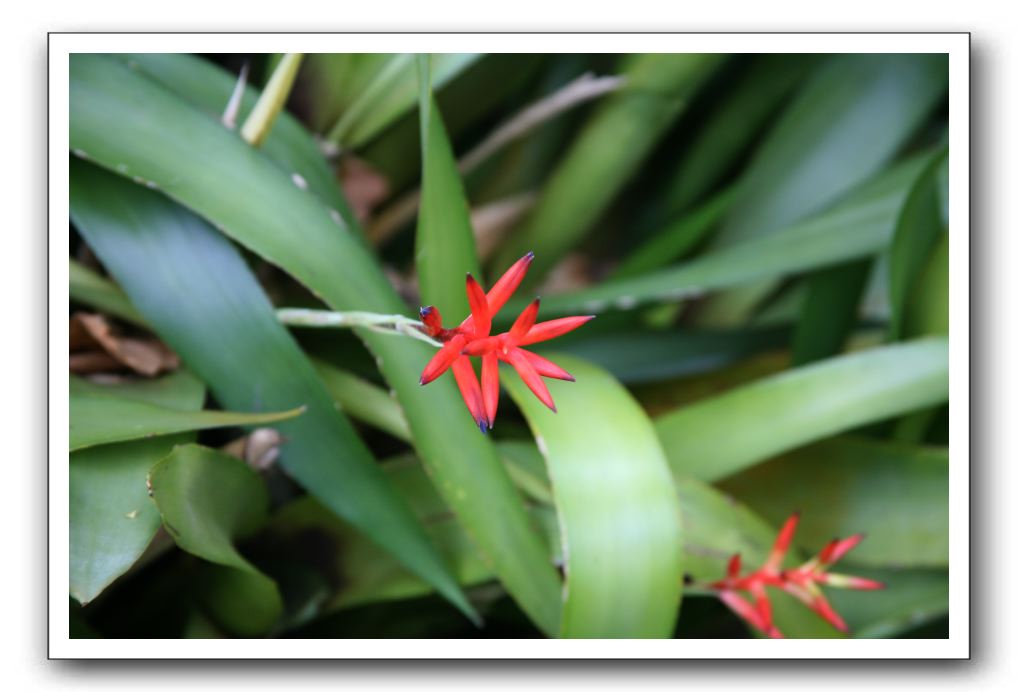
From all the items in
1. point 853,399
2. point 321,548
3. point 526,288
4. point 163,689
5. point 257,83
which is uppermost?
point 257,83

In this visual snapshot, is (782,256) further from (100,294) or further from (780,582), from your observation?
(100,294)

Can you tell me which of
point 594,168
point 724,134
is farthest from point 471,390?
point 724,134

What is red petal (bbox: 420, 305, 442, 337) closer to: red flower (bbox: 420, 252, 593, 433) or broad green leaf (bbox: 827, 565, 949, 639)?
red flower (bbox: 420, 252, 593, 433)

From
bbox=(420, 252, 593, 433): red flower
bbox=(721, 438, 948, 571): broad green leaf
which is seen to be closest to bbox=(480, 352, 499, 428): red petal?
bbox=(420, 252, 593, 433): red flower

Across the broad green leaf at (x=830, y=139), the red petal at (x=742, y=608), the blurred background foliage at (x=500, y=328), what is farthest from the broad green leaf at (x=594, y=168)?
the red petal at (x=742, y=608)

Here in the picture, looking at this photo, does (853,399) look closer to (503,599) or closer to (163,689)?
(503,599)

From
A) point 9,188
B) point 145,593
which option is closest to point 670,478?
point 145,593

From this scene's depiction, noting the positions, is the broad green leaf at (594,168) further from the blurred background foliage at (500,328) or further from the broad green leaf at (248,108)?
the broad green leaf at (248,108)
